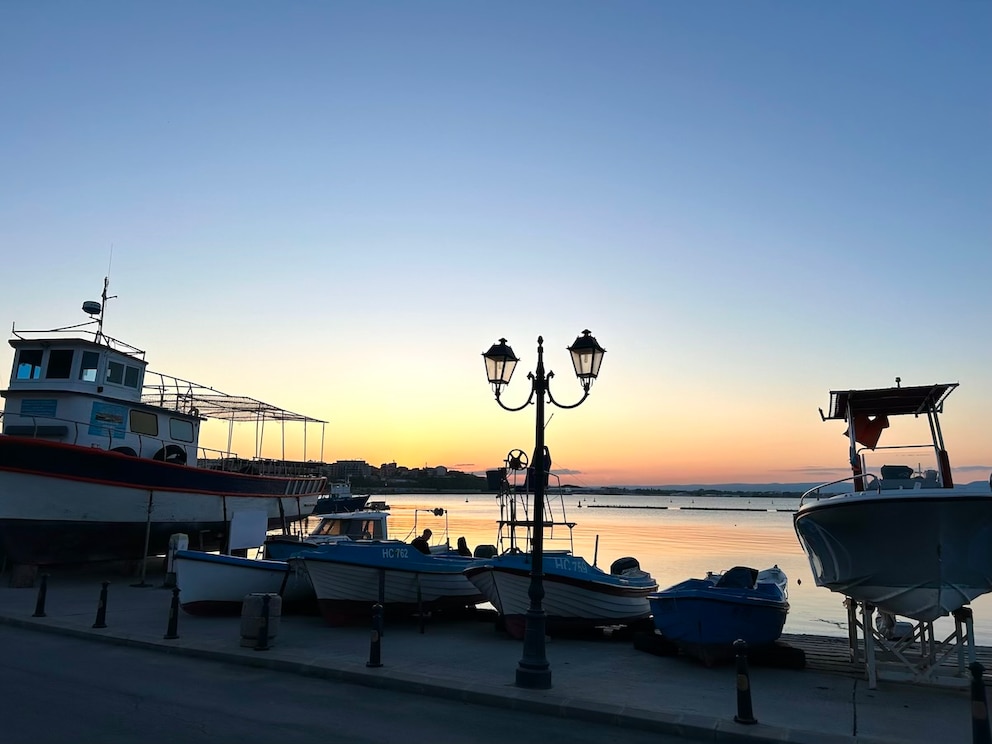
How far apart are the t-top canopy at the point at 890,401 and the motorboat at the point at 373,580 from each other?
854 centimetres

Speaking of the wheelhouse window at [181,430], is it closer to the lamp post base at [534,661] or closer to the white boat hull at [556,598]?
the white boat hull at [556,598]

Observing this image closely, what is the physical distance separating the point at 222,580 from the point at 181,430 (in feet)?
44.8

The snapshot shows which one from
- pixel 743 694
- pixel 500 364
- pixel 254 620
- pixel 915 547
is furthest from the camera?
pixel 254 620

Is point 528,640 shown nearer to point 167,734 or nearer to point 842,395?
point 167,734

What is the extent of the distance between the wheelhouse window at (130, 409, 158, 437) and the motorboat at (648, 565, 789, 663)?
20504 millimetres

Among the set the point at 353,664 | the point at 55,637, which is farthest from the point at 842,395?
the point at 55,637

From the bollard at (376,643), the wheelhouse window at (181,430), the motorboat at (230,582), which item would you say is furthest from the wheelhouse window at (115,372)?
the bollard at (376,643)

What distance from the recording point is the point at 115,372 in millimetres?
24906

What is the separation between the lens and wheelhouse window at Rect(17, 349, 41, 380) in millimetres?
23984

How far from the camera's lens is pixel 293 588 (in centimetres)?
1681

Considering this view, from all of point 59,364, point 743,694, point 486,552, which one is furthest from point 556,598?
point 59,364

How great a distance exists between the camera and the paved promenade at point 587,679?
27.7ft

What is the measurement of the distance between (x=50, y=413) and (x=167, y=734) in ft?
63.7

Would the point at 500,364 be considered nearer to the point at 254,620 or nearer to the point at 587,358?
the point at 587,358
